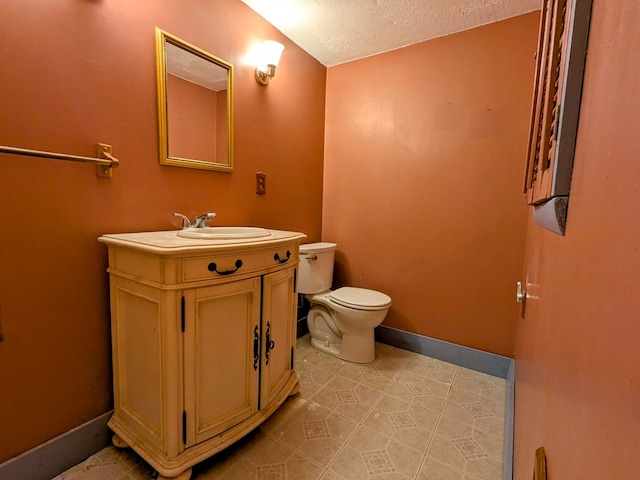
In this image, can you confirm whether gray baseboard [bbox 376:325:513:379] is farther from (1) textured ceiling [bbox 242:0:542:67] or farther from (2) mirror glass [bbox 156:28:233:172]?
(1) textured ceiling [bbox 242:0:542:67]

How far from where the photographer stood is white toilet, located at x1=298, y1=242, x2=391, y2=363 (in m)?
1.93

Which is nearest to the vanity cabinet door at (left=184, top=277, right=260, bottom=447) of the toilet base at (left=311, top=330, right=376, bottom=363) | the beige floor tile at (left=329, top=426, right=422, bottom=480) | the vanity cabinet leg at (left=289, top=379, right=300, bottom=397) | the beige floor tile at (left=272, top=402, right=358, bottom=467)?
the beige floor tile at (left=272, top=402, right=358, bottom=467)

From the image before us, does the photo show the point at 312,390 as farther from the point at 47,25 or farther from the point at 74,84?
the point at 47,25

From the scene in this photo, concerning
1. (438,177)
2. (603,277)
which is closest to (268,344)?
(603,277)

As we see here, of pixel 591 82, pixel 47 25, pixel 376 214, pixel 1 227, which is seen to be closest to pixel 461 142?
pixel 376 214

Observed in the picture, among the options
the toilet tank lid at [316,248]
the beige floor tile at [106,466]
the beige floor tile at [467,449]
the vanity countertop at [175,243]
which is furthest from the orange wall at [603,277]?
the toilet tank lid at [316,248]

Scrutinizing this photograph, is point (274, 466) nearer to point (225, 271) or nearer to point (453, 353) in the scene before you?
point (225, 271)

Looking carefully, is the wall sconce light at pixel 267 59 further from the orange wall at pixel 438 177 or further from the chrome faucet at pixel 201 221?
the chrome faucet at pixel 201 221

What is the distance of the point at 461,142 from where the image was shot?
1.94 metres

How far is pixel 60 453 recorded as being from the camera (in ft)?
3.78

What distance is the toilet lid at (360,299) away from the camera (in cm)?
190

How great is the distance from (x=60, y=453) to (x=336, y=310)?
1435 millimetres

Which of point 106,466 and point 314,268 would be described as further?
point 314,268

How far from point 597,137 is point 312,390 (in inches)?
68.6
